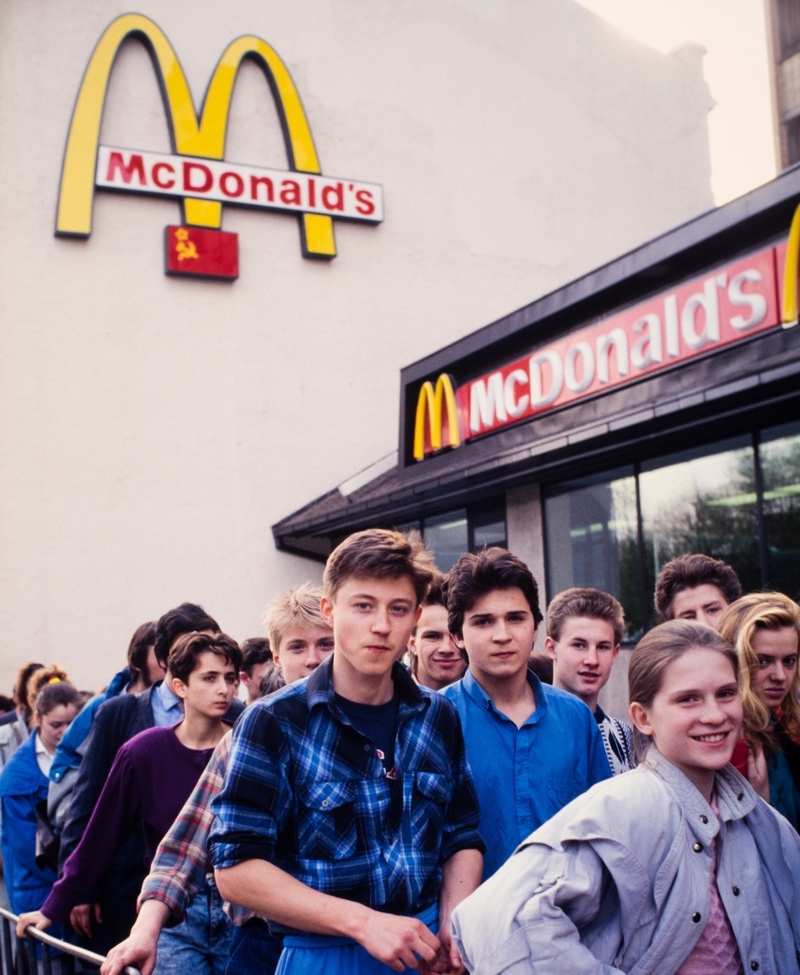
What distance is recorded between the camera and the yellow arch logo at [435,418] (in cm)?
1273

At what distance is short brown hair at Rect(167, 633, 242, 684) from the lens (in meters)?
4.25

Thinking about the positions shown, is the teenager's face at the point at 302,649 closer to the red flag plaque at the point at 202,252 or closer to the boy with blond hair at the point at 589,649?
the boy with blond hair at the point at 589,649

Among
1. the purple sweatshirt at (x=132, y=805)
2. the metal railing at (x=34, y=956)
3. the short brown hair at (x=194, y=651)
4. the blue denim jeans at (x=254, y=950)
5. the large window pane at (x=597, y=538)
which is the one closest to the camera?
the blue denim jeans at (x=254, y=950)

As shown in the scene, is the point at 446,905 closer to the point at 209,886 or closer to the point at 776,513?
the point at 209,886

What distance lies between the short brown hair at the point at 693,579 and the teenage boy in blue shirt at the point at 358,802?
2.41m

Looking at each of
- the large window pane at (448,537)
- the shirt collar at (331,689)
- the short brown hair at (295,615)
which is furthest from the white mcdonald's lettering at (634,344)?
the shirt collar at (331,689)

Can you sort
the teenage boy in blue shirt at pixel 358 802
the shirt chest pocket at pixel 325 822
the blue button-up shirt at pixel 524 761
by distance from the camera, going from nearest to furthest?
the teenage boy in blue shirt at pixel 358 802, the shirt chest pocket at pixel 325 822, the blue button-up shirt at pixel 524 761

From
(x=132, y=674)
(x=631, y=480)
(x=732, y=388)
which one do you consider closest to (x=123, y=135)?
(x=631, y=480)

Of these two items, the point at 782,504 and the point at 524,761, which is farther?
the point at 782,504

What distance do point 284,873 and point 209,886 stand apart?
1.49 metres

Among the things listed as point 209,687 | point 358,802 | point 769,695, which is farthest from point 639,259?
point 358,802

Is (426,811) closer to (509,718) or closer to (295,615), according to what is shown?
(509,718)

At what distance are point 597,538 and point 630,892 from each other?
9.53m

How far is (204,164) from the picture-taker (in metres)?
17.5
